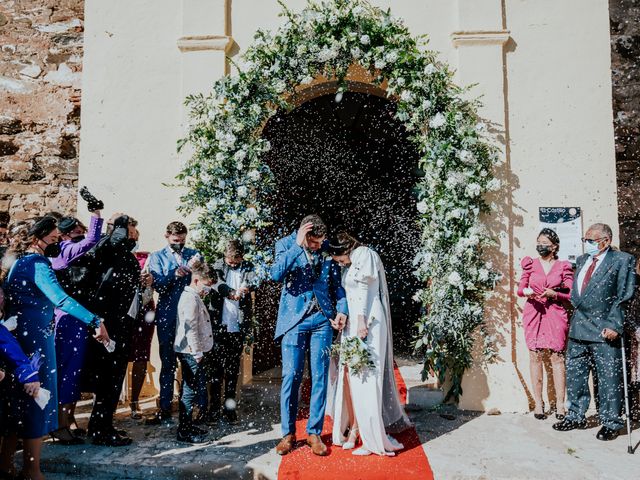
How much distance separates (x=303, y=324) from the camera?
430 centimetres

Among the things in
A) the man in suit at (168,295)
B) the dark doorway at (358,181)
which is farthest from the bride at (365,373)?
the dark doorway at (358,181)

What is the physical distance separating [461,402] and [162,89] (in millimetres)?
5227

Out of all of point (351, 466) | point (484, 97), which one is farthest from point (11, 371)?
point (484, 97)

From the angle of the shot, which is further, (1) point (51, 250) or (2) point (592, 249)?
(2) point (592, 249)

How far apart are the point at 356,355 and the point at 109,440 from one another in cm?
234

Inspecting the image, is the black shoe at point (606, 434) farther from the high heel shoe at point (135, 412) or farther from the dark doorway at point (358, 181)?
the high heel shoe at point (135, 412)

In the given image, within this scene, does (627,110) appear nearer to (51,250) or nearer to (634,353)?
(634,353)

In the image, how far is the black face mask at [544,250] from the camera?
537 centimetres

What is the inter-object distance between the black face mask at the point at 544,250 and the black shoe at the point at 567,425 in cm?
172

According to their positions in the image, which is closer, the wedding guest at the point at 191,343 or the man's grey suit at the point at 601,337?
the wedding guest at the point at 191,343

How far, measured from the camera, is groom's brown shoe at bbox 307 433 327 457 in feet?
13.6

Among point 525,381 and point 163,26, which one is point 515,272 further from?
point 163,26

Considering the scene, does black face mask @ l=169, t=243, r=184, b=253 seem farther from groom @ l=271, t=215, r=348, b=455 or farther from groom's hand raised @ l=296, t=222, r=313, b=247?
groom's hand raised @ l=296, t=222, r=313, b=247

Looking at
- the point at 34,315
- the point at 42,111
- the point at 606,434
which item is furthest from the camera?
the point at 42,111
